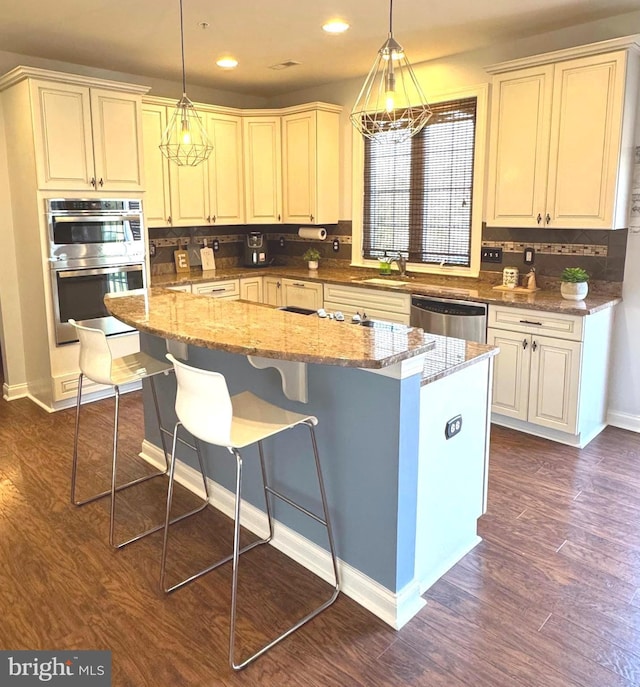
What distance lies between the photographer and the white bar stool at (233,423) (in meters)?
1.98

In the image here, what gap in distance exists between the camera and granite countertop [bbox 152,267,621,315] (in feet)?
12.2

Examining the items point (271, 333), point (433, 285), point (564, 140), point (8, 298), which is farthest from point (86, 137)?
point (564, 140)

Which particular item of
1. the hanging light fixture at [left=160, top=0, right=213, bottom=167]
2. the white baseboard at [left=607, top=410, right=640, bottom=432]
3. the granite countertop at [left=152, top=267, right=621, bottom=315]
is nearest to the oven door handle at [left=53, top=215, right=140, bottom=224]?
the granite countertop at [left=152, top=267, right=621, bottom=315]

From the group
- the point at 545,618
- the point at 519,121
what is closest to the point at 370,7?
the point at 519,121

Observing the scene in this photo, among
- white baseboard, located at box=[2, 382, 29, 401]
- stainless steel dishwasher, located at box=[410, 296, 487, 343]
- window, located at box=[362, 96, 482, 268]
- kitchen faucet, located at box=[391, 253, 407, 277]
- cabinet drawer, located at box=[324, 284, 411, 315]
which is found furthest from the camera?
kitchen faucet, located at box=[391, 253, 407, 277]

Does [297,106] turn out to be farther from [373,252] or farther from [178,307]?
[178,307]

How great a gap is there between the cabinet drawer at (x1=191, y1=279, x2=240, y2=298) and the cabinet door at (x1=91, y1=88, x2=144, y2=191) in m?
1.00

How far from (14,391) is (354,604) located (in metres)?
3.77

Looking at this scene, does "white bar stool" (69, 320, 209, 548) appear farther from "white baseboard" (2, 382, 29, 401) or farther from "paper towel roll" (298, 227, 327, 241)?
"paper towel roll" (298, 227, 327, 241)

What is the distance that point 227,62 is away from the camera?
464 centimetres

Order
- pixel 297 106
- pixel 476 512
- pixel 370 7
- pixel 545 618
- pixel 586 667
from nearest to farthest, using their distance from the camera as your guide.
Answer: pixel 586 667
pixel 545 618
pixel 476 512
pixel 370 7
pixel 297 106

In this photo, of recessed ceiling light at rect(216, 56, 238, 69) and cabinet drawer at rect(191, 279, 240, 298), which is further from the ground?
recessed ceiling light at rect(216, 56, 238, 69)

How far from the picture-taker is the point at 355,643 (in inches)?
81.7

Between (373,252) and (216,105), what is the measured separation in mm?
2136
